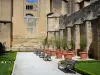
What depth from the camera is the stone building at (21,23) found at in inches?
1651

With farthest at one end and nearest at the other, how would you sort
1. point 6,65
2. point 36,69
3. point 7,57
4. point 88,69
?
point 7,57, point 6,65, point 36,69, point 88,69

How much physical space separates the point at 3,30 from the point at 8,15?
163 inches

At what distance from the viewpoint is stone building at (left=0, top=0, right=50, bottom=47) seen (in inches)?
1651

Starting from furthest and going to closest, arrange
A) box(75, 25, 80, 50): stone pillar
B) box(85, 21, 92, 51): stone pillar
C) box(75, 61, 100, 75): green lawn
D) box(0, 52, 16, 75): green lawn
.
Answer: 1. box(75, 25, 80, 50): stone pillar
2. box(85, 21, 92, 51): stone pillar
3. box(0, 52, 16, 75): green lawn
4. box(75, 61, 100, 75): green lawn

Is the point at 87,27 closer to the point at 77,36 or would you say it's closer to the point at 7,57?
the point at 77,36

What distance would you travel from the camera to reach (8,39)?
1641 inches

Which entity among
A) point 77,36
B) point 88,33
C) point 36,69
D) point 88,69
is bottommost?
point 36,69

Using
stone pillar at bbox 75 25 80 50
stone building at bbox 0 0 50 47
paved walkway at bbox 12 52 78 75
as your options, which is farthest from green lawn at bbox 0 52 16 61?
stone building at bbox 0 0 50 47

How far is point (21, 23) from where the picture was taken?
141 feet

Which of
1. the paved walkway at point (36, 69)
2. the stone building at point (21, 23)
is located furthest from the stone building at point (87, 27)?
the stone building at point (21, 23)

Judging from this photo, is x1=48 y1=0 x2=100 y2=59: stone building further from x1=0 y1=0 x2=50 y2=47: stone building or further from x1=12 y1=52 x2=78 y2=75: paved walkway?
x1=0 y1=0 x2=50 y2=47: stone building

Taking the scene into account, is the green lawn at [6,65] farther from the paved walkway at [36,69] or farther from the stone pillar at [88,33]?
the stone pillar at [88,33]

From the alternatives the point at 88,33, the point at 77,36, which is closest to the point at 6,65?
the point at 88,33

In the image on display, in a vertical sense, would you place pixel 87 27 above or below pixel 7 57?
above
